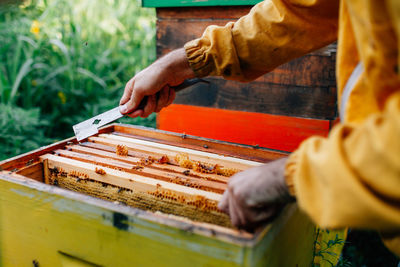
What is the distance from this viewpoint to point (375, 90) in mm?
765

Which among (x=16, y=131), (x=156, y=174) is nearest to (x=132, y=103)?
(x=156, y=174)

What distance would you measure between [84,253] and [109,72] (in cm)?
380

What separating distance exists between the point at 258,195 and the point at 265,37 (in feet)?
2.56

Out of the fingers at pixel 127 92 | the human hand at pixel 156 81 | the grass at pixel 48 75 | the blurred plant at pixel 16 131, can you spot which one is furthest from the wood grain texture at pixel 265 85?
the blurred plant at pixel 16 131

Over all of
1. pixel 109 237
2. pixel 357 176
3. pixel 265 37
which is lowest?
→ pixel 109 237

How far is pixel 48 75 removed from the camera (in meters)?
3.72

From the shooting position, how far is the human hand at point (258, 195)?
0.85 meters

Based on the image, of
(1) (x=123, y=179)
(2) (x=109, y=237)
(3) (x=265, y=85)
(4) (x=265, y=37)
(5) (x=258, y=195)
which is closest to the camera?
(5) (x=258, y=195)

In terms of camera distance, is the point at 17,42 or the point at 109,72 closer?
the point at 17,42

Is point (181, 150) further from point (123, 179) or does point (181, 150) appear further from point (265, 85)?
point (265, 85)

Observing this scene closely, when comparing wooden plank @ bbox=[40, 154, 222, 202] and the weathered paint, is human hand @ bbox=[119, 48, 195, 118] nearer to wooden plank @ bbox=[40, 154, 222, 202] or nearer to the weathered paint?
wooden plank @ bbox=[40, 154, 222, 202]

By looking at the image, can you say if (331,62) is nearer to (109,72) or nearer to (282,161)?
(282,161)

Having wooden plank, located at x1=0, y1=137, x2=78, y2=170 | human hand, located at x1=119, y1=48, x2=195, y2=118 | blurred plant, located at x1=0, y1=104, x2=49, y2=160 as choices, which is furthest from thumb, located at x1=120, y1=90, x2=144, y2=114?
blurred plant, located at x1=0, y1=104, x2=49, y2=160

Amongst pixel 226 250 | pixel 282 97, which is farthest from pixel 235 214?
pixel 282 97
